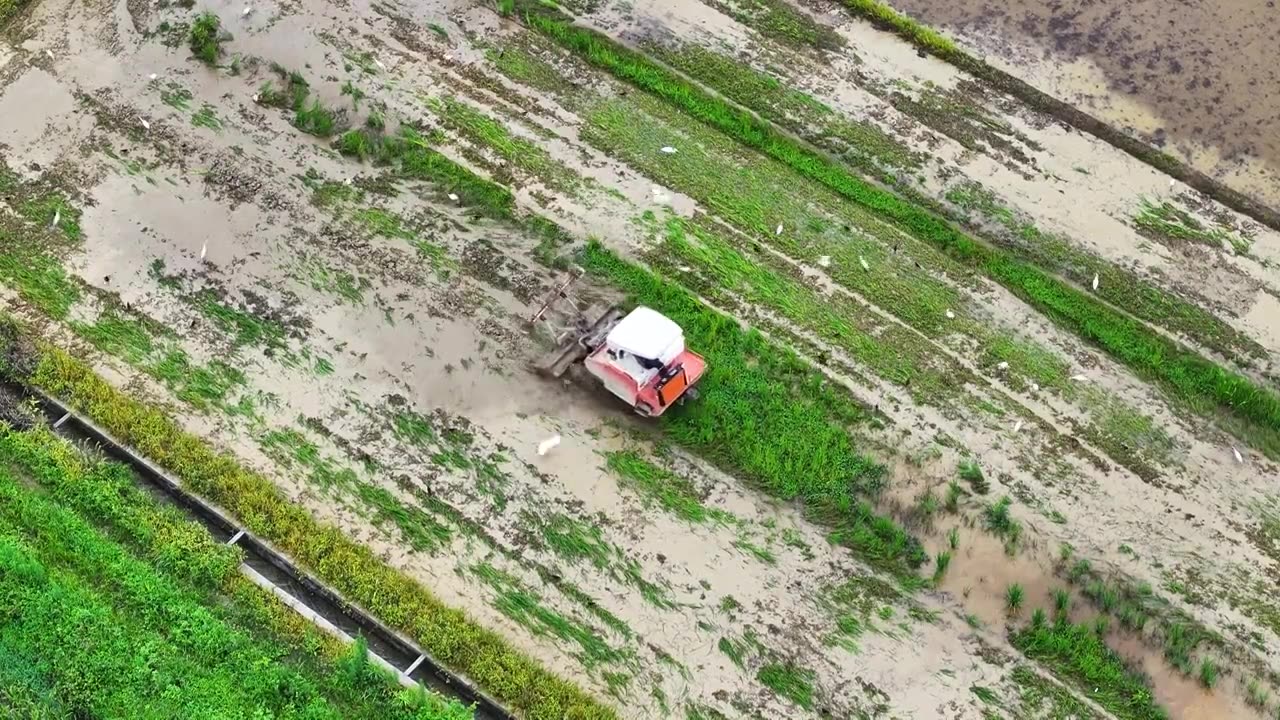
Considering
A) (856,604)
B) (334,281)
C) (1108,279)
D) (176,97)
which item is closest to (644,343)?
(856,604)

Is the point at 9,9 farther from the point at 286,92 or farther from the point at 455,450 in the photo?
Answer: the point at 455,450

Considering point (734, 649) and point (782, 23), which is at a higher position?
point (782, 23)

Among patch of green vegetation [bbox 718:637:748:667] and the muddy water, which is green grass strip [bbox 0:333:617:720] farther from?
the muddy water

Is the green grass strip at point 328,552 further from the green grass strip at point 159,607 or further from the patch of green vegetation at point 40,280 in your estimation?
the green grass strip at point 159,607

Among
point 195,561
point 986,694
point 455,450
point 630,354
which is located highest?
point 630,354

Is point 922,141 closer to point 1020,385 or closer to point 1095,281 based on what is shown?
point 1095,281

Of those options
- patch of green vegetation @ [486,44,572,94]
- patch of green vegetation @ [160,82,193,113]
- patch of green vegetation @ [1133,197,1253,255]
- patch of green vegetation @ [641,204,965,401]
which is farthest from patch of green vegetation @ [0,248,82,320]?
patch of green vegetation @ [1133,197,1253,255]

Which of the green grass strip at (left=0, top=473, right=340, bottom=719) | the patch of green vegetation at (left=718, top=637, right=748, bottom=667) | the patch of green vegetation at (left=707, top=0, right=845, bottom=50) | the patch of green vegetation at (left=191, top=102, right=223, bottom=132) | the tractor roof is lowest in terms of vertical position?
the green grass strip at (left=0, top=473, right=340, bottom=719)
